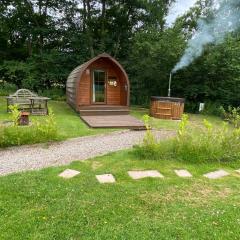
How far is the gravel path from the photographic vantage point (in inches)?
204

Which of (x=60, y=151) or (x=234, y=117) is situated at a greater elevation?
(x=234, y=117)

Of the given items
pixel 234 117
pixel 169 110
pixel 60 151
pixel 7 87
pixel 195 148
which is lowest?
pixel 60 151

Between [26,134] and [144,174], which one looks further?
[26,134]

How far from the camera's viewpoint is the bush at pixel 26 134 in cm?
631

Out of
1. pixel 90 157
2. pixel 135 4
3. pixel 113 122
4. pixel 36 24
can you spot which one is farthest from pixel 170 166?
pixel 36 24

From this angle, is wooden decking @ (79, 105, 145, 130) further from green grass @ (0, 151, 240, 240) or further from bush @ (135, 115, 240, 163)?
green grass @ (0, 151, 240, 240)

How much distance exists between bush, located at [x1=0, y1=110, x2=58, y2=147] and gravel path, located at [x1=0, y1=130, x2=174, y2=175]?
0.65 ft

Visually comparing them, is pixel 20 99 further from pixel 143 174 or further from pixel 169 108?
pixel 143 174

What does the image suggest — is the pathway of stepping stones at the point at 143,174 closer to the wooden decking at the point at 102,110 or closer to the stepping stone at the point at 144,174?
the stepping stone at the point at 144,174

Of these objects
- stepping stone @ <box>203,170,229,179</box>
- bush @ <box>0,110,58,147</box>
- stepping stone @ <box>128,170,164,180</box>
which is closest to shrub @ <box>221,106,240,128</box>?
stepping stone @ <box>203,170,229,179</box>

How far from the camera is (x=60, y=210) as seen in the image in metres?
3.48

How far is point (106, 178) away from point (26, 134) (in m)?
2.83

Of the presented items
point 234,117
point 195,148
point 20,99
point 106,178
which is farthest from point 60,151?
point 20,99

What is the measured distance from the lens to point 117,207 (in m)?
3.63
